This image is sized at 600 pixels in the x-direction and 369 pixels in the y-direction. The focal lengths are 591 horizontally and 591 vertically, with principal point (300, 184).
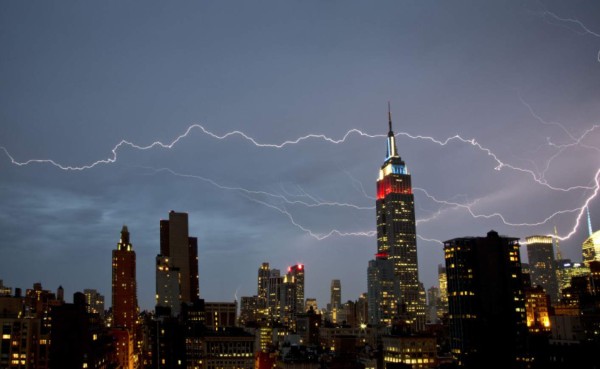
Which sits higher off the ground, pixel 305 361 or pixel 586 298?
pixel 586 298

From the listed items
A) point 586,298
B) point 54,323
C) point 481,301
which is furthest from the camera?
point 586,298

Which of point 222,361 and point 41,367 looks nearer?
point 41,367

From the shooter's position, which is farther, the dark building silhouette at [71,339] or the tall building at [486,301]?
the tall building at [486,301]

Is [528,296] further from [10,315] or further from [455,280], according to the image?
[10,315]

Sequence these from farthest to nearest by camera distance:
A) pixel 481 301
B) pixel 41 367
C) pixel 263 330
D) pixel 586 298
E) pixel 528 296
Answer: pixel 263 330 → pixel 528 296 → pixel 586 298 → pixel 481 301 → pixel 41 367

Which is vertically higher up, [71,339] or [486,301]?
[486,301]

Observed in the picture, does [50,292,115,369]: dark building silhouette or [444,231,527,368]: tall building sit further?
[444,231,527,368]: tall building

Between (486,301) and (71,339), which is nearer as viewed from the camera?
(71,339)

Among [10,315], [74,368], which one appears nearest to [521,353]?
[74,368]
